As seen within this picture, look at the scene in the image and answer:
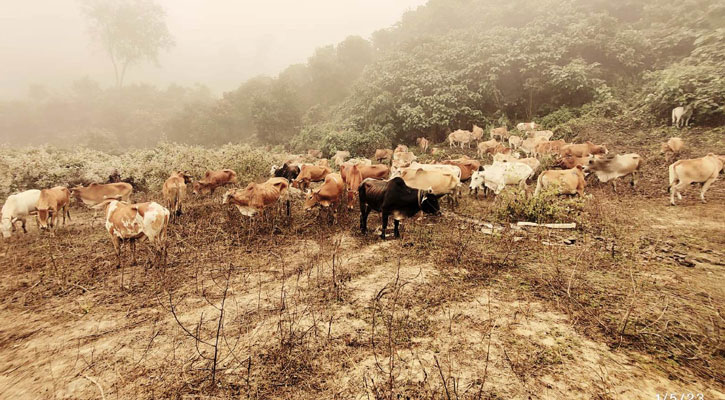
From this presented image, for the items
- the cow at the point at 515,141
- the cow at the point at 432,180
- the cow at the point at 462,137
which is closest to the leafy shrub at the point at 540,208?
the cow at the point at 432,180

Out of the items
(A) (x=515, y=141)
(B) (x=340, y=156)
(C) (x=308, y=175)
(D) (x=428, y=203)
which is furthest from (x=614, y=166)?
(B) (x=340, y=156)

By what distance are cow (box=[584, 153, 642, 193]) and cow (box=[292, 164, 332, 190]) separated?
29.6ft

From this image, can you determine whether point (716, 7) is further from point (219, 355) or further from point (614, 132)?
point (219, 355)

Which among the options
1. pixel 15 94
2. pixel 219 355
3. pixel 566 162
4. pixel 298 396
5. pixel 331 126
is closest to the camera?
pixel 298 396

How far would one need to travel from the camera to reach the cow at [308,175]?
1004cm

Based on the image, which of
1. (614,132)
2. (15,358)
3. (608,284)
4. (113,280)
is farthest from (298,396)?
(614,132)

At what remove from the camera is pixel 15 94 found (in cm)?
Result: 4631

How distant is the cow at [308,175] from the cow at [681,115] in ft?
49.8

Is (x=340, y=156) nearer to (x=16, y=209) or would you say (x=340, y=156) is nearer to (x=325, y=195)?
(x=325, y=195)

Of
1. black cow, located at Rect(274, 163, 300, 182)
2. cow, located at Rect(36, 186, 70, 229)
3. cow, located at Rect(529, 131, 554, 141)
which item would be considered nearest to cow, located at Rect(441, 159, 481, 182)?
black cow, located at Rect(274, 163, 300, 182)

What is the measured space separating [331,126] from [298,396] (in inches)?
943

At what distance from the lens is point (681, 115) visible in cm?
1219

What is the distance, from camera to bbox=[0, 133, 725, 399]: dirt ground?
2.59 metres

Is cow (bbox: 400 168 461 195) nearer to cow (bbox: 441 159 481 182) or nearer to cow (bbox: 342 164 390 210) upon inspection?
cow (bbox: 342 164 390 210)
